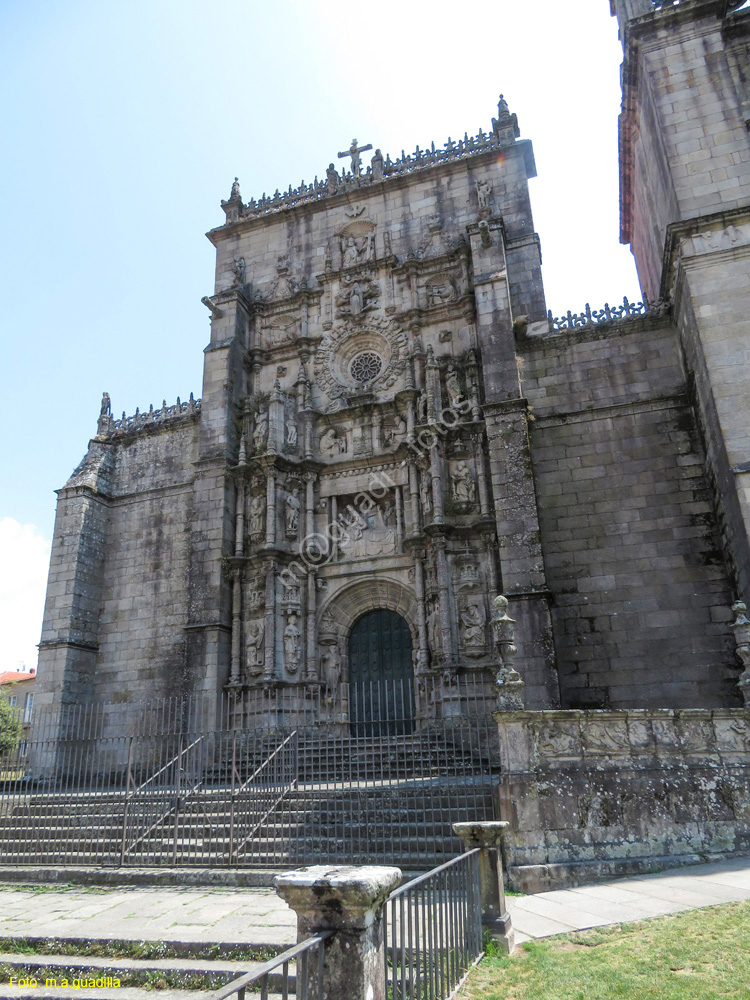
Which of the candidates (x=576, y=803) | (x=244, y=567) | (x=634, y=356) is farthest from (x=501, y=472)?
(x=576, y=803)

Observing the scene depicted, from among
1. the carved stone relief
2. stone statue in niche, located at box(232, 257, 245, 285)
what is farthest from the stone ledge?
stone statue in niche, located at box(232, 257, 245, 285)

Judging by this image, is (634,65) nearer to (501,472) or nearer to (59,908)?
(501,472)

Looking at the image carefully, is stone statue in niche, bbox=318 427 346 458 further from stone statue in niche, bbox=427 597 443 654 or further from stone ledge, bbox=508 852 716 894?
stone ledge, bbox=508 852 716 894

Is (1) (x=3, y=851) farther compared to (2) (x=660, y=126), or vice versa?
(2) (x=660, y=126)

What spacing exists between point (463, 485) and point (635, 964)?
10658mm

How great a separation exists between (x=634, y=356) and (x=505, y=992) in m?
12.6

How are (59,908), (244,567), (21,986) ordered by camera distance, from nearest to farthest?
(21,986) → (59,908) → (244,567)

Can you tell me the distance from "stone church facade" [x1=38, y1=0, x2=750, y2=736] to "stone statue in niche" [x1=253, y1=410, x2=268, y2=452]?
0.06m

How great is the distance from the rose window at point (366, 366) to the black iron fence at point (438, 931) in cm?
1292

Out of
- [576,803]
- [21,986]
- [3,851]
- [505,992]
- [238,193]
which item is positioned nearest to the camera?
[505,992]

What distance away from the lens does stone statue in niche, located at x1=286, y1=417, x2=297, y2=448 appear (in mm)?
16516

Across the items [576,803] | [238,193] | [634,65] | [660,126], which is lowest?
[576,803]

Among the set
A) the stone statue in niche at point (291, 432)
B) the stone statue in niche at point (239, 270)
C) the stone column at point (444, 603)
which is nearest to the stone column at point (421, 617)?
the stone column at point (444, 603)

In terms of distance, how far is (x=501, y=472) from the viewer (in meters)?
13.6
